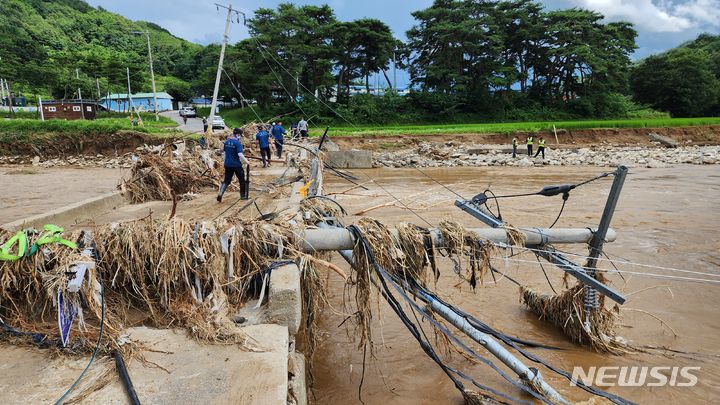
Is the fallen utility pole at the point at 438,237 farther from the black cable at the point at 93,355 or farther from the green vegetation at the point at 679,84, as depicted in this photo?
the green vegetation at the point at 679,84

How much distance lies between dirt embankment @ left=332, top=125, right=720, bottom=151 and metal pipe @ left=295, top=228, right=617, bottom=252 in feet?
79.1

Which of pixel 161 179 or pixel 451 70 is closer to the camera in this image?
pixel 161 179

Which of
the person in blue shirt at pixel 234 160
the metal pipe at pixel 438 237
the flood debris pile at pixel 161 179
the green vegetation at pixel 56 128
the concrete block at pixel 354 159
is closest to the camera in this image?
the metal pipe at pixel 438 237

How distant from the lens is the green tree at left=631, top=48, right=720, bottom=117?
1721 inches

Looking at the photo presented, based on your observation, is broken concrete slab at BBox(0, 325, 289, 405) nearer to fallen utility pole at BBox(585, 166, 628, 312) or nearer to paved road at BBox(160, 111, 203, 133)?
fallen utility pole at BBox(585, 166, 628, 312)

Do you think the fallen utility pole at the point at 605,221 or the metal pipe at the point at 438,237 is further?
the fallen utility pole at the point at 605,221

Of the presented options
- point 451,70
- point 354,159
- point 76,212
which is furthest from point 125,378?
point 451,70

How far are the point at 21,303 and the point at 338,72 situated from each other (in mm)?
40316

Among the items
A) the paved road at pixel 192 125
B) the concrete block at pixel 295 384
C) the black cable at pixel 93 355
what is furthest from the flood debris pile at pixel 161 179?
the paved road at pixel 192 125

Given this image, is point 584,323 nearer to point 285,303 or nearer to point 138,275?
point 285,303

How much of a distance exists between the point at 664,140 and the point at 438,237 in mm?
35363

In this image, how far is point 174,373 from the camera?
2527 mm

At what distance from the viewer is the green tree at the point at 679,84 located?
43.7m

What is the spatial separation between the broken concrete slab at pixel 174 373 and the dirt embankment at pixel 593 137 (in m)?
25.3
